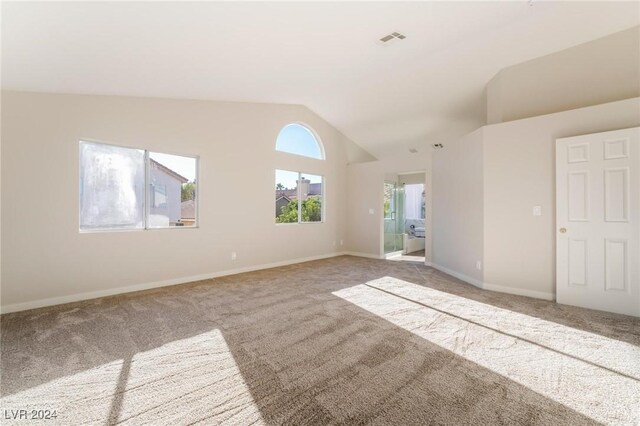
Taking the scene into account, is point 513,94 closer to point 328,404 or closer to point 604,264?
point 604,264

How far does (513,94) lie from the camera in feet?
14.3

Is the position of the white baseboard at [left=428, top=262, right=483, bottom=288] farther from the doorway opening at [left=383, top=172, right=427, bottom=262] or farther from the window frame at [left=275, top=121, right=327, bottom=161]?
the window frame at [left=275, top=121, right=327, bottom=161]

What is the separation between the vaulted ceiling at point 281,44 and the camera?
235 cm

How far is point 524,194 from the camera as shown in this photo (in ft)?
13.1

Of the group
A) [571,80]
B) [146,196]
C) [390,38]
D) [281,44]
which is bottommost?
[146,196]

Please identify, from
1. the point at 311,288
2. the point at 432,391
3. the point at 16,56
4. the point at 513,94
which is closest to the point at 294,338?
the point at 432,391

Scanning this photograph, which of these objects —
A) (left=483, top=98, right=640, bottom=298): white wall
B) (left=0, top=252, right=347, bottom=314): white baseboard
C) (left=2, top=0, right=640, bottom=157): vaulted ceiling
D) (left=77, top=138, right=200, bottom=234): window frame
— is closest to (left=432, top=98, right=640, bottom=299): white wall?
(left=483, top=98, right=640, bottom=298): white wall

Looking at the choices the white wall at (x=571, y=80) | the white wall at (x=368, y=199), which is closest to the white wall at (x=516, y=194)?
the white wall at (x=571, y=80)

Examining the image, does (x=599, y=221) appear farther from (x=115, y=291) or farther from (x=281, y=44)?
(x=115, y=291)

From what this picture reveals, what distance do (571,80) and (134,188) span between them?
21.2 ft

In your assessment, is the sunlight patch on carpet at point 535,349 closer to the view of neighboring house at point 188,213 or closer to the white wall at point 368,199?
the view of neighboring house at point 188,213

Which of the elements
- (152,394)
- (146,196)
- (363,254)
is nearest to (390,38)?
(146,196)

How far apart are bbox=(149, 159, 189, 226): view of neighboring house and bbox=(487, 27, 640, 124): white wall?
211 inches

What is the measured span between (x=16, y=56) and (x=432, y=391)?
4337 mm
